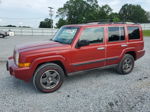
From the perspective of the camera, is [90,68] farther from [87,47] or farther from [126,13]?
[126,13]

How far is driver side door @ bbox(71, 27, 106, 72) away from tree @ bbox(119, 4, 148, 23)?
82250mm

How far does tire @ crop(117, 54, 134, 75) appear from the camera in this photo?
4.58 meters

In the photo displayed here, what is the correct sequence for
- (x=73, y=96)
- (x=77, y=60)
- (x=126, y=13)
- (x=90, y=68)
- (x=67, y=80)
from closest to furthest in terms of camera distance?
(x=73, y=96) < (x=77, y=60) < (x=90, y=68) < (x=67, y=80) < (x=126, y=13)

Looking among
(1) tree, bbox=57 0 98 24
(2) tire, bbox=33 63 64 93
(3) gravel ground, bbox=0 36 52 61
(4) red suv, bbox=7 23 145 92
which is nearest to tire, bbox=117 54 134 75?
(4) red suv, bbox=7 23 145 92

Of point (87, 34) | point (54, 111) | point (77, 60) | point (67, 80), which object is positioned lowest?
point (54, 111)

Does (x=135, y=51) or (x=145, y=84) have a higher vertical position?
(x=135, y=51)

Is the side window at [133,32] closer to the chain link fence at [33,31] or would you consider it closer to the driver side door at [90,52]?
the driver side door at [90,52]

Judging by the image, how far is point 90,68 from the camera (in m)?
4.03

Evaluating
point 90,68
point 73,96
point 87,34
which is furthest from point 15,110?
point 87,34

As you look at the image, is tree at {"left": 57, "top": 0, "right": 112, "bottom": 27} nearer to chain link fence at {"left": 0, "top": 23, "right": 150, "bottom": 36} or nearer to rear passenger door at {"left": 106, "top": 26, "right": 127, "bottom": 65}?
chain link fence at {"left": 0, "top": 23, "right": 150, "bottom": 36}

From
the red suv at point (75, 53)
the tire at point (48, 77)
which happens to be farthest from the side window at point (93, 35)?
the tire at point (48, 77)

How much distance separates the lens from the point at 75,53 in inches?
142

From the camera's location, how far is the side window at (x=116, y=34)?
4.18 metres

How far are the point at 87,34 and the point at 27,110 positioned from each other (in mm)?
2486
